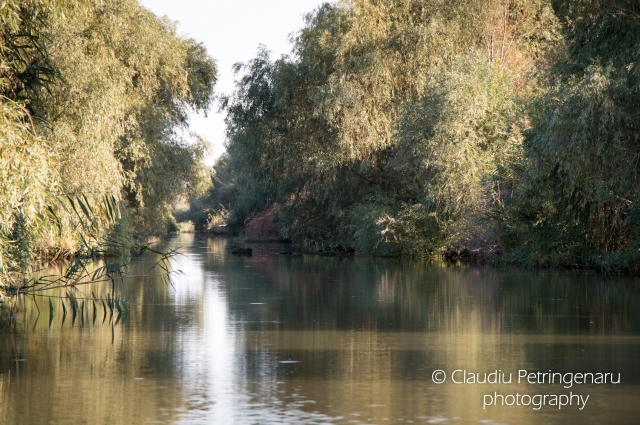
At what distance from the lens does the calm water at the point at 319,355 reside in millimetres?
7496

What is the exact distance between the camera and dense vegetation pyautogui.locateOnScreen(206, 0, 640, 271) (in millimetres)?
22250

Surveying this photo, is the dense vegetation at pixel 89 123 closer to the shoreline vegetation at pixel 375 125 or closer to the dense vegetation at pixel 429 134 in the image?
the shoreline vegetation at pixel 375 125

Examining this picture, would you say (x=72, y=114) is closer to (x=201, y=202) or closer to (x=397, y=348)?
(x=397, y=348)

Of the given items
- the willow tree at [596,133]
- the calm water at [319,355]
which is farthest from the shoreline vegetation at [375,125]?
the calm water at [319,355]

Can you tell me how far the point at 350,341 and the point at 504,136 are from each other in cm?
1984

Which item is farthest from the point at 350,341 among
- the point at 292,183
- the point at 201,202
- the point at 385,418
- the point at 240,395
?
the point at 201,202

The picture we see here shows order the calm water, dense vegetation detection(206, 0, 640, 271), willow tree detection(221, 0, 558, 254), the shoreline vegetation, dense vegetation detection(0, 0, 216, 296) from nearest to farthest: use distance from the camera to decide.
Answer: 1. the calm water
2. dense vegetation detection(0, 0, 216, 296)
3. the shoreline vegetation
4. dense vegetation detection(206, 0, 640, 271)
5. willow tree detection(221, 0, 558, 254)

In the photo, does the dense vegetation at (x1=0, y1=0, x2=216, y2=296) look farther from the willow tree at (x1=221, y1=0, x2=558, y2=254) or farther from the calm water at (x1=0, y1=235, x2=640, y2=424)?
the willow tree at (x1=221, y1=0, x2=558, y2=254)

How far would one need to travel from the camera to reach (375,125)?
3306 cm

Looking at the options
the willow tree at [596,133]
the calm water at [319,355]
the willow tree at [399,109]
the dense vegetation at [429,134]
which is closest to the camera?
the calm water at [319,355]

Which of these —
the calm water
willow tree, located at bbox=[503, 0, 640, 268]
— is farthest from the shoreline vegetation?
the calm water

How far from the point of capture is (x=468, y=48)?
33.0 metres

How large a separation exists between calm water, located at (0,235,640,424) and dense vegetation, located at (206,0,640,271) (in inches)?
191

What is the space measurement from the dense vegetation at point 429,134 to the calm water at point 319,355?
4.85m
